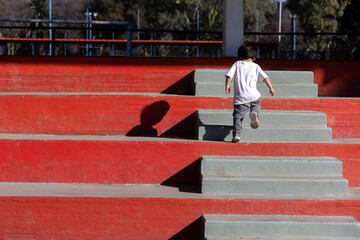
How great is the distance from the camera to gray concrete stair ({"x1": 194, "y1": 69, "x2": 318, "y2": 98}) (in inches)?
308

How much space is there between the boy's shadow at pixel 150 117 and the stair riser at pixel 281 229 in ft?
7.52

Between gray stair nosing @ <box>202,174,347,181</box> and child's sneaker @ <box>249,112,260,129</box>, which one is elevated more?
child's sneaker @ <box>249,112,260,129</box>

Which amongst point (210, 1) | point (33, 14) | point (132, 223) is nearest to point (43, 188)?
point (132, 223)

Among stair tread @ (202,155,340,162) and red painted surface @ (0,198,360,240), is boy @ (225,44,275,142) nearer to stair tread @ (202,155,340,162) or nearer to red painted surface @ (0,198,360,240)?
stair tread @ (202,155,340,162)

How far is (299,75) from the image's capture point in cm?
830

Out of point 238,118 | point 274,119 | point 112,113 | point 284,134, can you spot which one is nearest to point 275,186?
point 284,134

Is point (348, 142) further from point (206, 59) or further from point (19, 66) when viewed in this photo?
point (19, 66)

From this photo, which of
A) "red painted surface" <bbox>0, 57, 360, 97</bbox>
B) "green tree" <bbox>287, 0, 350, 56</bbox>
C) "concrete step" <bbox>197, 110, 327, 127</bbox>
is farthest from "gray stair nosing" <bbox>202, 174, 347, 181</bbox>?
"green tree" <bbox>287, 0, 350, 56</bbox>

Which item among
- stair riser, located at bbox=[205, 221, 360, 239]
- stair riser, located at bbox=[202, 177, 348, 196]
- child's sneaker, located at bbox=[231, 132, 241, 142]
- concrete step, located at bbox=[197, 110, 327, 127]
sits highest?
concrete step, located at bbox=[197, 110, 327, 127]

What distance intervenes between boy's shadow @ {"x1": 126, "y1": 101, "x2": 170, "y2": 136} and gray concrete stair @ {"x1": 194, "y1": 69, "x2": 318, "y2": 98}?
649mm

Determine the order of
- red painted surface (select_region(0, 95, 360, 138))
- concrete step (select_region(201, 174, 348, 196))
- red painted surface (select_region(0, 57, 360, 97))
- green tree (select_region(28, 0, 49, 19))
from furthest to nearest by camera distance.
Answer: green tree (select_region(28, 0, 49, 19))
red painted surface (select_region(0, 57, 360, 97))
red painted surface (select_region(0, 95, 360, 138))
concrete step (select_region(201, 174, 348, 196))

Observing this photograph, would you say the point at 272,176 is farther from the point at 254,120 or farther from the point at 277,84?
the point at 277,84

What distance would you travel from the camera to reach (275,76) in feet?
27.0

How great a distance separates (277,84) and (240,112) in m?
1.66
